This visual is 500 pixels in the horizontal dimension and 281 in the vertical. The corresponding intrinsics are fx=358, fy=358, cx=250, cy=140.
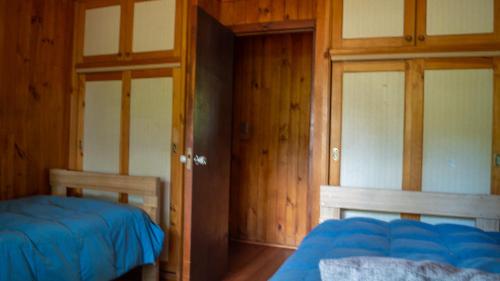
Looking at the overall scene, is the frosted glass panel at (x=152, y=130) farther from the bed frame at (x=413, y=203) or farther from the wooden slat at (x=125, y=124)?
the bed frame at (x=413, y=203)

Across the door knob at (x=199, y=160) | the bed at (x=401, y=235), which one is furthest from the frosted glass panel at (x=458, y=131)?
the door knob at (x=199, y=160)

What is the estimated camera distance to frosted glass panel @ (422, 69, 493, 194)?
1954 millimetres

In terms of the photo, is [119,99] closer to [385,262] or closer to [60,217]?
[60,217]

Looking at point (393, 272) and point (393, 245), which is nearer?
point (393, 272)

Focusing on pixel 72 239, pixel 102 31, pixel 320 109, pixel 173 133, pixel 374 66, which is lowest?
pixel 72 239

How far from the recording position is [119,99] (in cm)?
267

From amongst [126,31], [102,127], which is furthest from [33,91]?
[126,31]

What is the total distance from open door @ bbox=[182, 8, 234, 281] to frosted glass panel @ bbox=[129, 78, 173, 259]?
303mm

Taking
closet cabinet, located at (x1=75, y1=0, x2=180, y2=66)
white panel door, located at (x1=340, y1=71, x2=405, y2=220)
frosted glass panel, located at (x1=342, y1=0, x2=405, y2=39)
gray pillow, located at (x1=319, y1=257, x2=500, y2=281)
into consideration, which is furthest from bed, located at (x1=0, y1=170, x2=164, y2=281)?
frosted glass panel, located at (x1=342, y1=0, x2=405, y2=39)

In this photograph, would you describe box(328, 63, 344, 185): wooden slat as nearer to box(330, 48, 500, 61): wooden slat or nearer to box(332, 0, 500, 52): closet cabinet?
box(330, 48, 500, 61): wooden slat

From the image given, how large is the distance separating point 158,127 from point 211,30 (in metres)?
0.77

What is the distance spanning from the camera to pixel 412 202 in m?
1.96

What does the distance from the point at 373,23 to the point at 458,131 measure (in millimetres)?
782

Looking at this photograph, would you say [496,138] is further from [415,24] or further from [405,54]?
[415,24]
